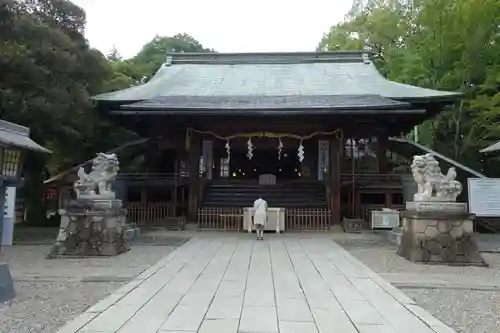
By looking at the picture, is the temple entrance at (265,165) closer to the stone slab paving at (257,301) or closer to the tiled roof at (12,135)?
the stone slab paving at (257,301)

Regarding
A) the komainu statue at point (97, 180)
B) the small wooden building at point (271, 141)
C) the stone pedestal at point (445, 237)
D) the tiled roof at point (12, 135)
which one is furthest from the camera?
the small wooden building at point (271, 141)

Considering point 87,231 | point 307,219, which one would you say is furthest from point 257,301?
point 307,219

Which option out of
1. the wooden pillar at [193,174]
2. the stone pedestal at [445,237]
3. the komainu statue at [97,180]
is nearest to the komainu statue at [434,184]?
the stone pedestal at [445,237]

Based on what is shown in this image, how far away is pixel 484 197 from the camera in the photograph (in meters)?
11.2

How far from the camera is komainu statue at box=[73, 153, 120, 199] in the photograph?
9.59 m

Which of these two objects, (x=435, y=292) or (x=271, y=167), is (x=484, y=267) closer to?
(x=435, y=292)

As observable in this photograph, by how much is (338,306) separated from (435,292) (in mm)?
1852

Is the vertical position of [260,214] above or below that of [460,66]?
below

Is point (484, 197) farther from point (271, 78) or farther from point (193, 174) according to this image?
point (271, 78)

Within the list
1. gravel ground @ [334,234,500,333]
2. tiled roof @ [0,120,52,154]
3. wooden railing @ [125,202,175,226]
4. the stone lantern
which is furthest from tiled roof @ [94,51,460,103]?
the stone lantern

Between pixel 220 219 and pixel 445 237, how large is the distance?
7.53m

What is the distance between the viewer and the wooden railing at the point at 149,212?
48.8 ft

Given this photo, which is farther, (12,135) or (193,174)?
(193,174)

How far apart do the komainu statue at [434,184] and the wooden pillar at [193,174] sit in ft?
25.9
